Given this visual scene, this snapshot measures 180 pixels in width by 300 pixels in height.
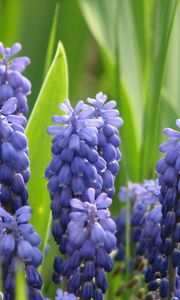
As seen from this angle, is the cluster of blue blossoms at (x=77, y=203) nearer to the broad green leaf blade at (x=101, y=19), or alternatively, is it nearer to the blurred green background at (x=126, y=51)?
the blurred green background at (x=126, y=51)

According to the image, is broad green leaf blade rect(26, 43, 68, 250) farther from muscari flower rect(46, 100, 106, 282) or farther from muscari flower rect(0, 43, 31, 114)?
muscari flower rect(46, 100, 106, 282)

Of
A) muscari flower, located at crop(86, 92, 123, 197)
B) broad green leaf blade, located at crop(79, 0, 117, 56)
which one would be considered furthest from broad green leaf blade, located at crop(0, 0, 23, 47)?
muscari flower, located at crop(86, 92, 123, 197)

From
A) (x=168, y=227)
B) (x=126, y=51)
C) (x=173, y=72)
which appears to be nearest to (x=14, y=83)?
(x=168, y=227)

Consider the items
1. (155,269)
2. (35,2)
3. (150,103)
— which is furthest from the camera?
(35,2)

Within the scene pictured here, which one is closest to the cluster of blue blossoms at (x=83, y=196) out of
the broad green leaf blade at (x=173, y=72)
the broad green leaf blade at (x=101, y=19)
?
the broad green leaf blade at (x=173, y=72)

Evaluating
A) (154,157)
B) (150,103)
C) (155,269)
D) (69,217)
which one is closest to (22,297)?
(69,217)

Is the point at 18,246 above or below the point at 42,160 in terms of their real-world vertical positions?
below

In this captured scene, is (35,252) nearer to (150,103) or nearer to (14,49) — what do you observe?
(14,49)

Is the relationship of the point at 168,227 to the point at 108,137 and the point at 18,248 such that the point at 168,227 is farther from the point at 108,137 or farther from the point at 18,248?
the point at 18,248
